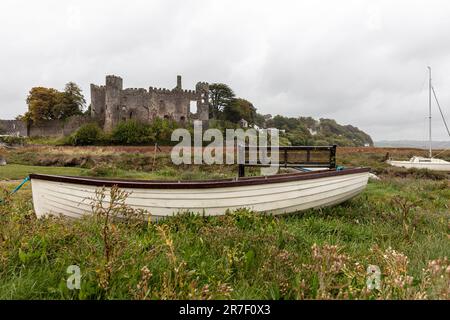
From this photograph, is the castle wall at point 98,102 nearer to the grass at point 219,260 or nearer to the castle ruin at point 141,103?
the castle ruin at point 141,103

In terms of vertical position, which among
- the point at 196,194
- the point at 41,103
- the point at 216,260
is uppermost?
the point at 41,103

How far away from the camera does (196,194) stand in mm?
5477

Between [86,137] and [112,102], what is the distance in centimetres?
1091

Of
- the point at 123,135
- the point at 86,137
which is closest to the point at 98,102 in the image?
the point at 86,137

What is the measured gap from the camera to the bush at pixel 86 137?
4312 centimetres

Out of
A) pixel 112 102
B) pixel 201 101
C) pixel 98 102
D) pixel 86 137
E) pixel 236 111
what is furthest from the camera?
pixel 236 111

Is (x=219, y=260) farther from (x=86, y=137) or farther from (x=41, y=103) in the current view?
(x=41, y=103)

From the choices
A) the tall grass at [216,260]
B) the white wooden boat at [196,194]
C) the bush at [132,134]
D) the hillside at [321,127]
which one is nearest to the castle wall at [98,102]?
the bush at [132,134]

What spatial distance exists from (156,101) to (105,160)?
3375 centimetres

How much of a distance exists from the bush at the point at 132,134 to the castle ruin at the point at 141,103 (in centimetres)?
610

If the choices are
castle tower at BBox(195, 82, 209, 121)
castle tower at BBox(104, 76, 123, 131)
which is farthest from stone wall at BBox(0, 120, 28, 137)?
castle tower at BBox(195, 82, 209, 121)
